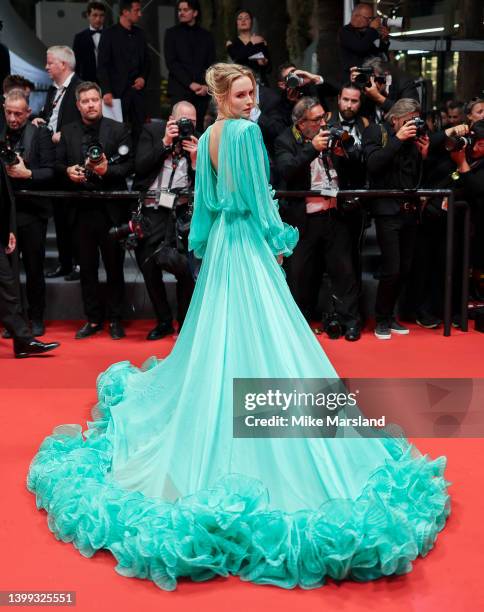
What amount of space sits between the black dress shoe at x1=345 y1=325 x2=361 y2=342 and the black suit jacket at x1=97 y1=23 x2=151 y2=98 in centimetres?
311

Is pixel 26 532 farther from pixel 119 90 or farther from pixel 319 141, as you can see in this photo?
pixel 119 90

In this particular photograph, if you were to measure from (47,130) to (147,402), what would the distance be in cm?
330

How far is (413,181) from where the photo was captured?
6.36 metres

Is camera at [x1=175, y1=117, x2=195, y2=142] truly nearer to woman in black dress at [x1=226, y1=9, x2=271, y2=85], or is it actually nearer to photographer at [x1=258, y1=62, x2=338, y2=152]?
photographer at [x1=258, y1=62, x2=338, y2=152]

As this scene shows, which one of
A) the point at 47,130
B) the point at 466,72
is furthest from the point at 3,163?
the point at 466,72

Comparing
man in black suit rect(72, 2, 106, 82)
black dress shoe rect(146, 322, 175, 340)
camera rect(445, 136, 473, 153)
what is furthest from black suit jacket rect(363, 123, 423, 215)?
man in black suit rect(72, 2, 106, 82)

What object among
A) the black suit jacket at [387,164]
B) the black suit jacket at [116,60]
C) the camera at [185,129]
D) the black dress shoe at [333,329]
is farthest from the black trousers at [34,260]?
the black suit jacket at [387,164]

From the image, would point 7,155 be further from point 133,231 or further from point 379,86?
point 379,86

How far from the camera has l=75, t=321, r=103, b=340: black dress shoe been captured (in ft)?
21.0

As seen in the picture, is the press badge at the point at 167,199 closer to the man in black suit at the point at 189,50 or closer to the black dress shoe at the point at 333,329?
the black dress shoe at the point at 333,329

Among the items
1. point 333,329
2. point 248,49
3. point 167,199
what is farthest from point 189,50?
point 333,329

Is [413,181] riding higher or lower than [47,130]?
lower

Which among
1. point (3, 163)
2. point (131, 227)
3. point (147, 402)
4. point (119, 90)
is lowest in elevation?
point (147, 402)

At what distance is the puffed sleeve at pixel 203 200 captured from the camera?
3.51 meters
